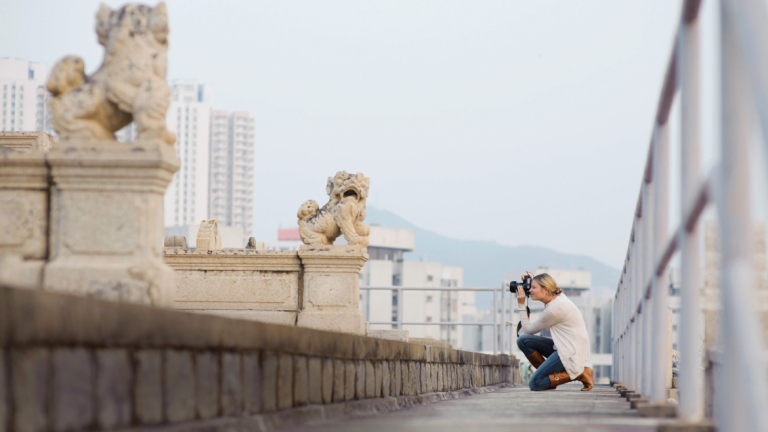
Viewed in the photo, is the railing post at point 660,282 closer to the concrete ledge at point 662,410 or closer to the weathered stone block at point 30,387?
the concrete ledge at point 662,410

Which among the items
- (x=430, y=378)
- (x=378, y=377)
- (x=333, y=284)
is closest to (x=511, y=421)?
(x=378, y=377)

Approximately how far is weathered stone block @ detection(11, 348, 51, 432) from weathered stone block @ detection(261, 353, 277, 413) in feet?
4.51

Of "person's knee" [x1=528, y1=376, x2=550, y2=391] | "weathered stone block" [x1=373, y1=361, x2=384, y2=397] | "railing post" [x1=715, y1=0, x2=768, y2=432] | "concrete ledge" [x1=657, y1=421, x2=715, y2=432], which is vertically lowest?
"person's knee" [x1=528, y1=376, x2=550, y2=391]

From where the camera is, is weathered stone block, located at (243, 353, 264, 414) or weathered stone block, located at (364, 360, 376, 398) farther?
weathered stone block, located at (364, 360, 376, 398)

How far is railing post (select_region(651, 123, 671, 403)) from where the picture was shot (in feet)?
10.3

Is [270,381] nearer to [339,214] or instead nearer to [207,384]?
[207,384]

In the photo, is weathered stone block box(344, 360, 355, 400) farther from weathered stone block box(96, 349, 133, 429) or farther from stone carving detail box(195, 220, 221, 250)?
stone carving detail box(195, 220, 221, 250)

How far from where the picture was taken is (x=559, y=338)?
7.82 m

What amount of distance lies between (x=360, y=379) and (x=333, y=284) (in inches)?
140

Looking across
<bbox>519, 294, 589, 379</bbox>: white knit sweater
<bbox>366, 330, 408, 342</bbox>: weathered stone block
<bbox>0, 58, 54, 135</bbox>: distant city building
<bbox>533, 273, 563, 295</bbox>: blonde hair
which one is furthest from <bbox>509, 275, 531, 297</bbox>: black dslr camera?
<bbox>0, 58, 54, 135</bbox>: distant city building

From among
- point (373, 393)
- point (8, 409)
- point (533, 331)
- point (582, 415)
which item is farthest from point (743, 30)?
point (533, 331)

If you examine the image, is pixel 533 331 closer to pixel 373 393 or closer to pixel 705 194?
pixel 373 393

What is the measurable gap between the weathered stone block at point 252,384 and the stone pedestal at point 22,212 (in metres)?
1.09

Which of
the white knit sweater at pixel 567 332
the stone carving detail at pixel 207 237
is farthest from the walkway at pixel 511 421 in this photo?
the stone carving detail at pixel 207 237
